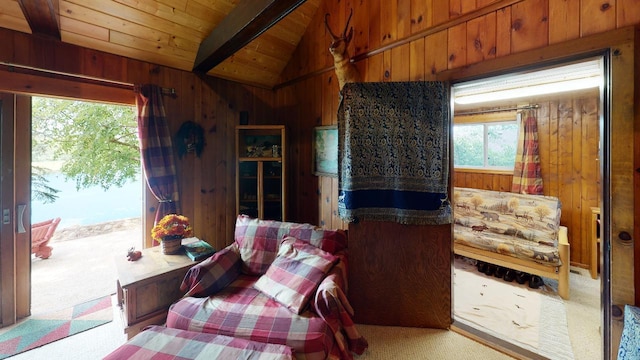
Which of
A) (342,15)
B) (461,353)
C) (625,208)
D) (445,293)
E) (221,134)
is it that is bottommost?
(461,353)

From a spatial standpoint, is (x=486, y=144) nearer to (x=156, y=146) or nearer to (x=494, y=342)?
(x=494, y=342)

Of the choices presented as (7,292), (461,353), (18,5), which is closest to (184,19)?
(18,5)

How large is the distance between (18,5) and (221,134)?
69.0 inches

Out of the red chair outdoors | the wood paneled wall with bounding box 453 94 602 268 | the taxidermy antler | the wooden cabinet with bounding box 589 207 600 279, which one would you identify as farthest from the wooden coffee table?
the wooden cabinet with bounding box 589 207 600 279

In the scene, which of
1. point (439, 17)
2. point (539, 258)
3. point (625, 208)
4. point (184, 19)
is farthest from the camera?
point (539, 258)

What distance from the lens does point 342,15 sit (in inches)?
105

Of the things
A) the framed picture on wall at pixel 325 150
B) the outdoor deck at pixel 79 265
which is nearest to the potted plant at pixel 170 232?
the outdoor deck at pixel 79 265

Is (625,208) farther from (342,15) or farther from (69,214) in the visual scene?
(69,214)

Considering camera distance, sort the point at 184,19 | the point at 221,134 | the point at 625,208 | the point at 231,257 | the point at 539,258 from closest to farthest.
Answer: the point at 625,208, the point at 231,257, the point at 184,19, the point at 539,258, the point at 221,134

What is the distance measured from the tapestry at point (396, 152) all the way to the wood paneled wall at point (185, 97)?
5.60 ft

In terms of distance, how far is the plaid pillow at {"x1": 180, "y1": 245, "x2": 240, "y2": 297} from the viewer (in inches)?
71.9

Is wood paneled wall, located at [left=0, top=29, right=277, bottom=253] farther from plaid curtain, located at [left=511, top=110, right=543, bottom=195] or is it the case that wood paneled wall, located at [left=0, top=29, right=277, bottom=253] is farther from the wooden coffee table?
plaid curtain, located at [left=511, top=110, right=543, bottom=195]

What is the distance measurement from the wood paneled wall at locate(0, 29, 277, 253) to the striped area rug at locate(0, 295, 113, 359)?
2.41ft

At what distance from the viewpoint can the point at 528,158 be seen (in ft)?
11.6
